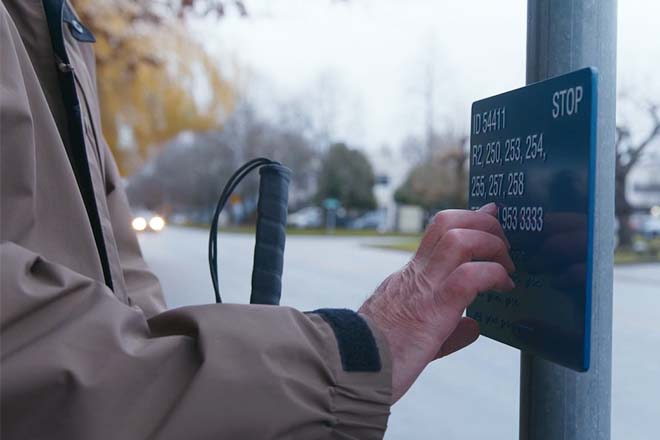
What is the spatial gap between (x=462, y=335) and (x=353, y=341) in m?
0.34

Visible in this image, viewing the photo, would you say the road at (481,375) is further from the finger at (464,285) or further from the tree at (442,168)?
the tree at (442,168)

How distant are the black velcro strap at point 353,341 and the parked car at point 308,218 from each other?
50.1 meters

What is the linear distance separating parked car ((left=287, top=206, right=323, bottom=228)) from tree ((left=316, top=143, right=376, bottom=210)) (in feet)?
6.29

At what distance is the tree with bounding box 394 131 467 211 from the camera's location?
3479 cm

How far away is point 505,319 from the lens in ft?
3.86

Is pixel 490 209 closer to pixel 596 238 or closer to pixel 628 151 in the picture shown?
pixel 596 238

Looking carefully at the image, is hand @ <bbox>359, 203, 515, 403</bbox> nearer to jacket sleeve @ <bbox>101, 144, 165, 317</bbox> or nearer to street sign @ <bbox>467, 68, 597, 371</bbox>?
street sign @ <bbox>467, 68, 597, 371</bbox>

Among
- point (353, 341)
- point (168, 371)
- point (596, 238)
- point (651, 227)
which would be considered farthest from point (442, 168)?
point (168, 371)

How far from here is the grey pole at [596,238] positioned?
1218 mm

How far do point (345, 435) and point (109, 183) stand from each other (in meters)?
0.95

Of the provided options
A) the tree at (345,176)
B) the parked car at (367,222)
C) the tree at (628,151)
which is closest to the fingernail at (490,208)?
the tree at (628,151)

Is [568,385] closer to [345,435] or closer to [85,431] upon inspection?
[345,435]

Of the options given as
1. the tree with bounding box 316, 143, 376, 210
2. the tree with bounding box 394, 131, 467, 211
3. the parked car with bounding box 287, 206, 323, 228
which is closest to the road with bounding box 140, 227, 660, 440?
the tree with bounding box 394, 131, 467, 211

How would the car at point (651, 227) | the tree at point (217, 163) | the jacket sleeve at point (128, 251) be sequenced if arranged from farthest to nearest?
1. the tree at point (217, 163)
2. the car at point (651, 227)
3. the jacket sleeve at point (128, 251)
